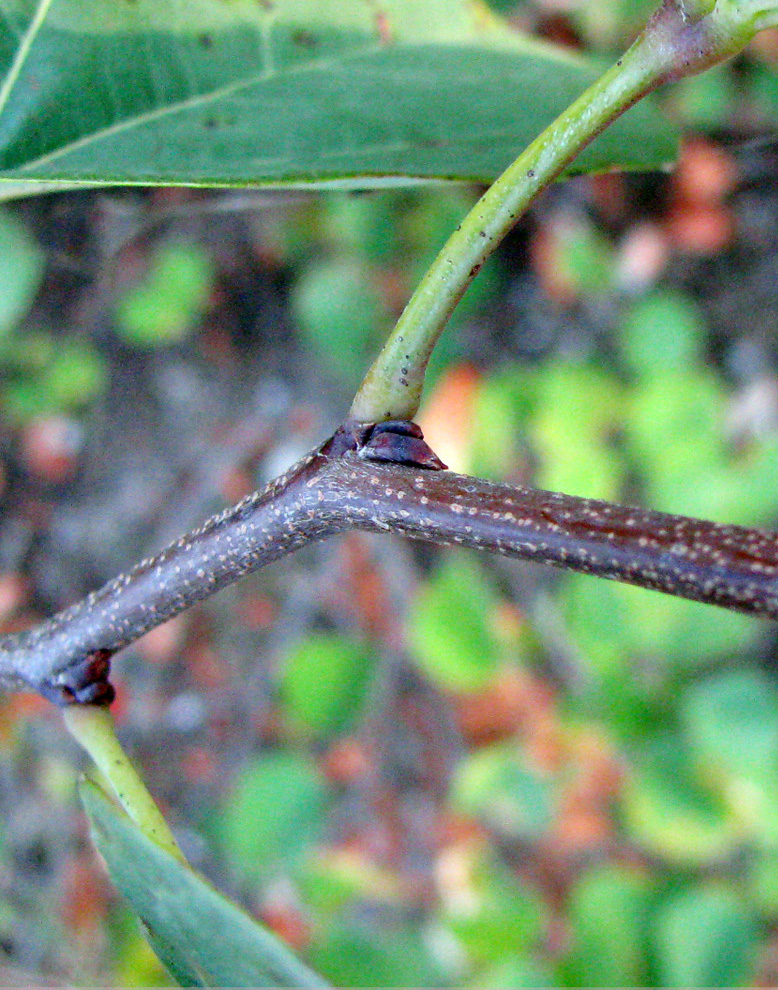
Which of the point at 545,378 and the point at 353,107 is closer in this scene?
the point at 353,107

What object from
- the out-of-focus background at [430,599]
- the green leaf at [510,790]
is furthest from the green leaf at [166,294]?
the green leaf at [510,790]

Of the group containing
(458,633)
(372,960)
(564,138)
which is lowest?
(372,960)

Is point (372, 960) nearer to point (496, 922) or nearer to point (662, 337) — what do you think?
point (496, 922)

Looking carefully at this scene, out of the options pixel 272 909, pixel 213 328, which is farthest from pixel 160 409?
pixel 272 909

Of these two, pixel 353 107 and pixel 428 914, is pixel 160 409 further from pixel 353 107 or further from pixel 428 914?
pixel 353 107

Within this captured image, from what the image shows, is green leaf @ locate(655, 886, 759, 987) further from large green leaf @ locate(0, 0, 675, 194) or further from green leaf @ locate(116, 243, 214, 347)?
green leaf @ locate(116, 243, 214, 347)

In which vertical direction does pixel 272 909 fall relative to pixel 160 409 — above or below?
below

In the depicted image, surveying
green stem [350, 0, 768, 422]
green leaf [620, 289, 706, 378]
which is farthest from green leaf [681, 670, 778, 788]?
green stem [350, 0, 768, 422]

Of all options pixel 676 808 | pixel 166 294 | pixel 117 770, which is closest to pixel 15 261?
pixel 166 294
